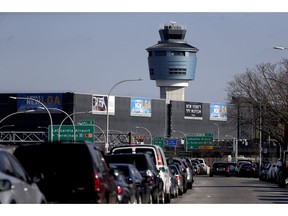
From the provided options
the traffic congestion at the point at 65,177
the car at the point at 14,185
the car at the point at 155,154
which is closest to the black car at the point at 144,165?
the traffic congestion at the point at 65,177

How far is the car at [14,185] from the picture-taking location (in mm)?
15305

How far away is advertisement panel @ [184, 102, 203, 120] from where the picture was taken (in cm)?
16475

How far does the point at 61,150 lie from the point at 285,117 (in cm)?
7157

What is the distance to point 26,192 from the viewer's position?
16.6m

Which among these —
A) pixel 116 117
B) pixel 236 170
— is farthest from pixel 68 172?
pixel 116 117

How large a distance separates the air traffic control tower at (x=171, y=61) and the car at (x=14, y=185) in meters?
174

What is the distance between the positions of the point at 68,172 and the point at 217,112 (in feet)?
498

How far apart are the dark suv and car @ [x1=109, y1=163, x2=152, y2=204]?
4.65 meters

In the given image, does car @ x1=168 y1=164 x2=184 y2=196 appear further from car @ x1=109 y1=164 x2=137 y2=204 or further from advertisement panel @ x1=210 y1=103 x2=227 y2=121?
advertisement panel @ x1=210 y1=103 x2=227 y2=121

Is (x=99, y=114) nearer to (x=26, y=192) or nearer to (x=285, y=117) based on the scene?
(x=285, y=117)

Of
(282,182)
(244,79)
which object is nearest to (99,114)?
(244,79)

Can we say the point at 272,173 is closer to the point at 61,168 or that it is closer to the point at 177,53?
the point at 61,168

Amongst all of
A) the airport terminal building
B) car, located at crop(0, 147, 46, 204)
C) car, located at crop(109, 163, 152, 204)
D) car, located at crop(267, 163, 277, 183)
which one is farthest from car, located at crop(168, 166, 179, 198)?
the airport terminal building

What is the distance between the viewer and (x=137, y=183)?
25.6m
